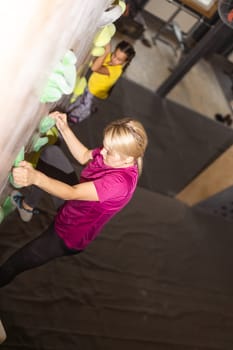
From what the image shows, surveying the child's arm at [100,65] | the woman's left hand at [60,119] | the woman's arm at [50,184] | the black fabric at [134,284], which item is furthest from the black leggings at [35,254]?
the child's arm at [100,65]

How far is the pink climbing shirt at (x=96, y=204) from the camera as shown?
1.68 m

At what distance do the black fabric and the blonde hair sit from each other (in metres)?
1.40

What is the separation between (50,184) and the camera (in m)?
1.55

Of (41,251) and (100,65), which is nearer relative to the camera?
(41,251)

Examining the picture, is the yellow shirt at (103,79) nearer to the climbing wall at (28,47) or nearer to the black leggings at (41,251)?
the black leggings at (41,251)

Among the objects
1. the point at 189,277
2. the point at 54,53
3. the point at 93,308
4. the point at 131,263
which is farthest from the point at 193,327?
the point at 54,53

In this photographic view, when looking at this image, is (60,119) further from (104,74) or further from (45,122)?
(104,74)

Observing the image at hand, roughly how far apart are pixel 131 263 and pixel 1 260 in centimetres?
113

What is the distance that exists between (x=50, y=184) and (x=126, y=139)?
394mm

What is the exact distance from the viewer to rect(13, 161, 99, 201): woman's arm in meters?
1.43

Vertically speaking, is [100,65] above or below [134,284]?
above

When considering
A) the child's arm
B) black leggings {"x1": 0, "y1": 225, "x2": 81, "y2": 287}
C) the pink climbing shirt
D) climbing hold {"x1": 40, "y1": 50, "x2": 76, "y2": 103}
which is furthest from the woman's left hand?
the child's arm

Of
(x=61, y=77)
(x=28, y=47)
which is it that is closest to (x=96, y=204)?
(x=61, y=77)

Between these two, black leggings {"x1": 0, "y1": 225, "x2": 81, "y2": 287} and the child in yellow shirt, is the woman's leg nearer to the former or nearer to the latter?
the child in yellow shirt
